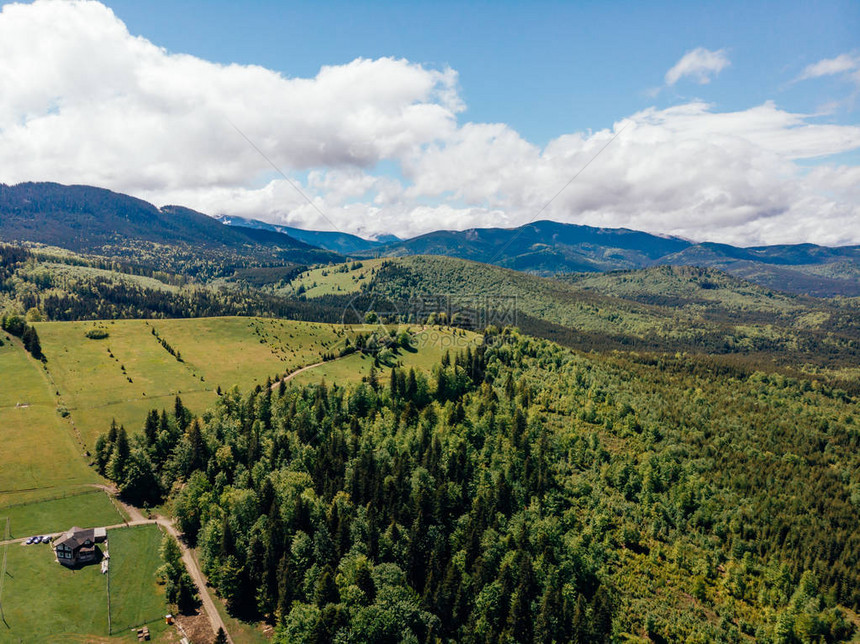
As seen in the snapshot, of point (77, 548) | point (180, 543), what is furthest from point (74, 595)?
point (180, 543)

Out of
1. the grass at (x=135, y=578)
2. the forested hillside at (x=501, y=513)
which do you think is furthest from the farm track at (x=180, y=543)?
the forested hillside at (x=501, y=513)

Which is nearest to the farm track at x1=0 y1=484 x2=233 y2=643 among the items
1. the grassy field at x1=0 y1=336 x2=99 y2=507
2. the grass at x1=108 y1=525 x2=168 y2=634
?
the grass at x1=108 y1=525 x2=168 y2=634

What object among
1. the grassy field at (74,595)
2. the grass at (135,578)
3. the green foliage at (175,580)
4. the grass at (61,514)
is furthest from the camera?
the grass at (61,514)

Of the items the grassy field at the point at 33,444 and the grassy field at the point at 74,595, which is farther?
the grassy field at the point at 33,444

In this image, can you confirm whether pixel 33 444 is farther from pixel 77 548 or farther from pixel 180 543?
pixel 180 543

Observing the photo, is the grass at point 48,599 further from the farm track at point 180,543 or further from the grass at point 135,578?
the farm track at point 180,543

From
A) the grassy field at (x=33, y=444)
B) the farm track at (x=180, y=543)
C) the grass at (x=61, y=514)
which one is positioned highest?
the grassy field at (x=33, y=444)

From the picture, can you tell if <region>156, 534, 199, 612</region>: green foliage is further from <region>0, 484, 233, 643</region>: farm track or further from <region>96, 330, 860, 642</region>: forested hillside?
<region>96, 330, 860, 642</region>: forested hillside

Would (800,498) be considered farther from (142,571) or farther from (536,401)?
(142,571)
